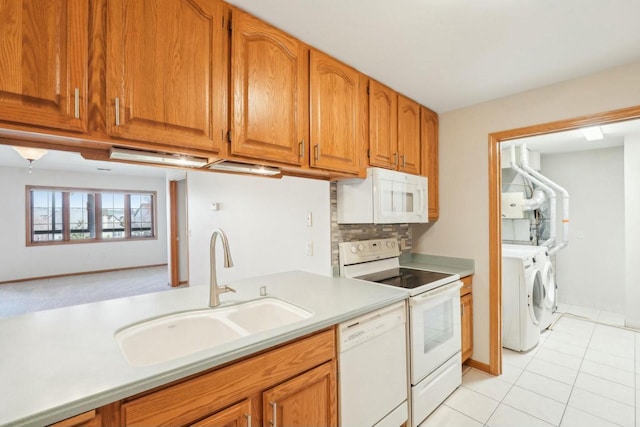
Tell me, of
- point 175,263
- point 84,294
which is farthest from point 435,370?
point 84,294

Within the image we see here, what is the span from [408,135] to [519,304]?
206cm

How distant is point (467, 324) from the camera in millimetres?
2545

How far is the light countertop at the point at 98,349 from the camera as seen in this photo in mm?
764

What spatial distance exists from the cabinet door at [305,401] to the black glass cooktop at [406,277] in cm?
88

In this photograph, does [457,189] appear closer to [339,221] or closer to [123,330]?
[339,221]

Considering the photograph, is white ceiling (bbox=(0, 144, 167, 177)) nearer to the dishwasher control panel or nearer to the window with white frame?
the window with white frame

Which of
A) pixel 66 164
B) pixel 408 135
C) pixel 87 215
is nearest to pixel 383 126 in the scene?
pixel 408 135

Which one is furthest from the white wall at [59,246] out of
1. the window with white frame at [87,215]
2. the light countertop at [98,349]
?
the light countertop at [98,349]

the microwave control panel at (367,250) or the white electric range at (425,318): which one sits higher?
the microwave control panel at (367,250)

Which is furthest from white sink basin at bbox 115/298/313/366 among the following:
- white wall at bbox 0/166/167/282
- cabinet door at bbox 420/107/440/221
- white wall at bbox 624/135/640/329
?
white wall at bbox 0/166/167/282

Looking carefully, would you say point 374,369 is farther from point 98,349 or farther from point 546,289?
point 546,289

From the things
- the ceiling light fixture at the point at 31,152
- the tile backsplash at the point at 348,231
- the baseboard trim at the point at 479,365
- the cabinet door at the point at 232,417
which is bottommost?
the baseboard trim at the point at 479,365

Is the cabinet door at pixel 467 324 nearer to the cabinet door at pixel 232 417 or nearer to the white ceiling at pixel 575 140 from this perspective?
the white ceiling at pixel 575 140

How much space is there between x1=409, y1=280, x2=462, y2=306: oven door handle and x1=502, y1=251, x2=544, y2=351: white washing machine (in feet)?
3.34
